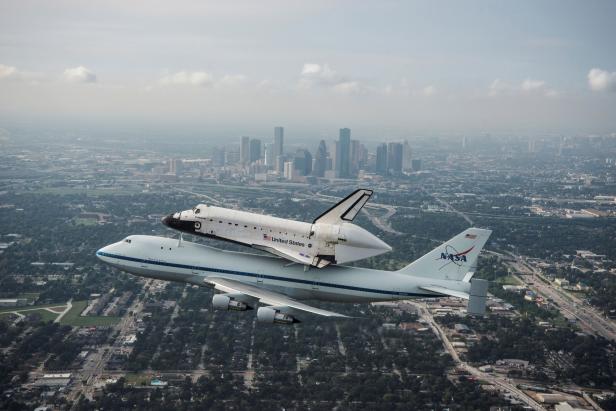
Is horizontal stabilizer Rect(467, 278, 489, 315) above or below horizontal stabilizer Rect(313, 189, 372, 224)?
below

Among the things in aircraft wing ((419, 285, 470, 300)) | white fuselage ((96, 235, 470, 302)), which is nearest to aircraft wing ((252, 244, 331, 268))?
white fuselage ((96, 235, 470, 302))

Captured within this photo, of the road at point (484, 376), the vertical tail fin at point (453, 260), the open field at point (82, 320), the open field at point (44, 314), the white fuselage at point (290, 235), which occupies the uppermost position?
the white fuselage at point (290, 235)

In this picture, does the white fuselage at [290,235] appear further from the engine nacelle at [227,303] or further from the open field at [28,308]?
the open field at [28,308]

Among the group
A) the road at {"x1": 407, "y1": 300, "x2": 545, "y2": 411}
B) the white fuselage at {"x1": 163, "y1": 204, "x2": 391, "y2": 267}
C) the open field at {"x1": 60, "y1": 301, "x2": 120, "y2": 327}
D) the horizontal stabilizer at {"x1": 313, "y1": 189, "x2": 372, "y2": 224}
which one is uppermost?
the horizontal stabilizer at {"x1": 313, "y1": 189, "x2": 372, "y2": 224}

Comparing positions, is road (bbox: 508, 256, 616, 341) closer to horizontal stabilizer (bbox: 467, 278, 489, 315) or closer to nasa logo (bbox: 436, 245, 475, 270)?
nasa logo (bbox: 436, 245, 475, 270)

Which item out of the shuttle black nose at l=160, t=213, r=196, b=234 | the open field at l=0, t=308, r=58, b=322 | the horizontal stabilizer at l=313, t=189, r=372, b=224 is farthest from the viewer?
the open field at l=0, t=308, r=58, b=322

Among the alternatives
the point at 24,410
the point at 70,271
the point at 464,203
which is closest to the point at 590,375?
the point at 24,410

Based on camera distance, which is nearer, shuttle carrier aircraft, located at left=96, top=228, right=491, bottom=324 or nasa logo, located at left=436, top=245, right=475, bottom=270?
shuttle carrier aircraft, located at left=96, top=228, right=491, bottom=324

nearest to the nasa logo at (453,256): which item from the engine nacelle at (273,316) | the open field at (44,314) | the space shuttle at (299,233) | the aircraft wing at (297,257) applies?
the space shuttle at (299,233)

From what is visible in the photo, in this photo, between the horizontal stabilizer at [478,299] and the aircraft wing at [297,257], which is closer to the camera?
the horizontal stabilizer at [478,299]
